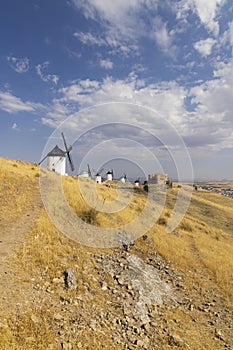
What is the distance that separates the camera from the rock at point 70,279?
8.69 m

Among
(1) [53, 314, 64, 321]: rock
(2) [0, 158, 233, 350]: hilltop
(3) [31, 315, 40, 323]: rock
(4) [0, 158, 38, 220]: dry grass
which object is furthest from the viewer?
(4) [0, 158, 38, 220]: dry grass

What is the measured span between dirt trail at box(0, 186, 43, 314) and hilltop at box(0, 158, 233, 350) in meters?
0.03

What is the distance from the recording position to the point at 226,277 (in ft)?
43.6

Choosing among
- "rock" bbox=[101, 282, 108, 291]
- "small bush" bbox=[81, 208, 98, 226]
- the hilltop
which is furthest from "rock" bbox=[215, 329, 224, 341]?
"small bush" bbox=[81, 208, 98, 226]

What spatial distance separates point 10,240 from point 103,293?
4885 mm

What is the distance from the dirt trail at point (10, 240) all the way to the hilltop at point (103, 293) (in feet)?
0.11

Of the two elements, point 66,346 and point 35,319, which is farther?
point 35,319

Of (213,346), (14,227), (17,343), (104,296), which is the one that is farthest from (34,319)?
(14,227)

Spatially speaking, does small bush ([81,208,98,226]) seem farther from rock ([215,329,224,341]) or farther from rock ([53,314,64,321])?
rock ([215,329,224,341])

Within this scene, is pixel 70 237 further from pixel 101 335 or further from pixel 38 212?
pixel 101 335

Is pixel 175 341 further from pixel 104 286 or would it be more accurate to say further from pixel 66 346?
pixel 66 346

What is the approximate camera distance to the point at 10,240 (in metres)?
10.9

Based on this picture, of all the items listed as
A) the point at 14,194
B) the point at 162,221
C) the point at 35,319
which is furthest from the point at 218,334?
the point at 14,194

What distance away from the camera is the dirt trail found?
756cm
